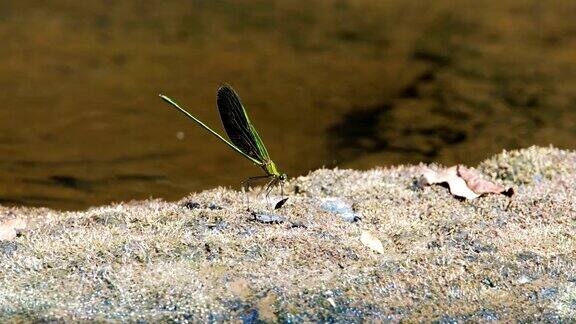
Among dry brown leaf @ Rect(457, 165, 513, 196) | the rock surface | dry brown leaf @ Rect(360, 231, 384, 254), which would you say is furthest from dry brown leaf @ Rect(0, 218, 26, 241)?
dry brown leaf @ Rect(457, 165, 513, 196)

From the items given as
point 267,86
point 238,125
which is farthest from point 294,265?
point 267,86

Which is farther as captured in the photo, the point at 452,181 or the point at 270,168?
the point at 452,181

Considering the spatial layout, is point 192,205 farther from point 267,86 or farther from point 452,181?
point 267,86

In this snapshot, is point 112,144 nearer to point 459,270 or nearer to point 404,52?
point 404,52

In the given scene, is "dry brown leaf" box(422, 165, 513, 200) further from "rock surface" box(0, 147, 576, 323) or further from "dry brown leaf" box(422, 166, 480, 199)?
"rock surface" box(0, 147, 576, 323)

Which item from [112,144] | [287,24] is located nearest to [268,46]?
[287,24]

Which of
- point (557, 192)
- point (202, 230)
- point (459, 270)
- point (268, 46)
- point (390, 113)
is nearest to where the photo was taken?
point (459, 270)

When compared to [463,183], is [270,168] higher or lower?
lower
